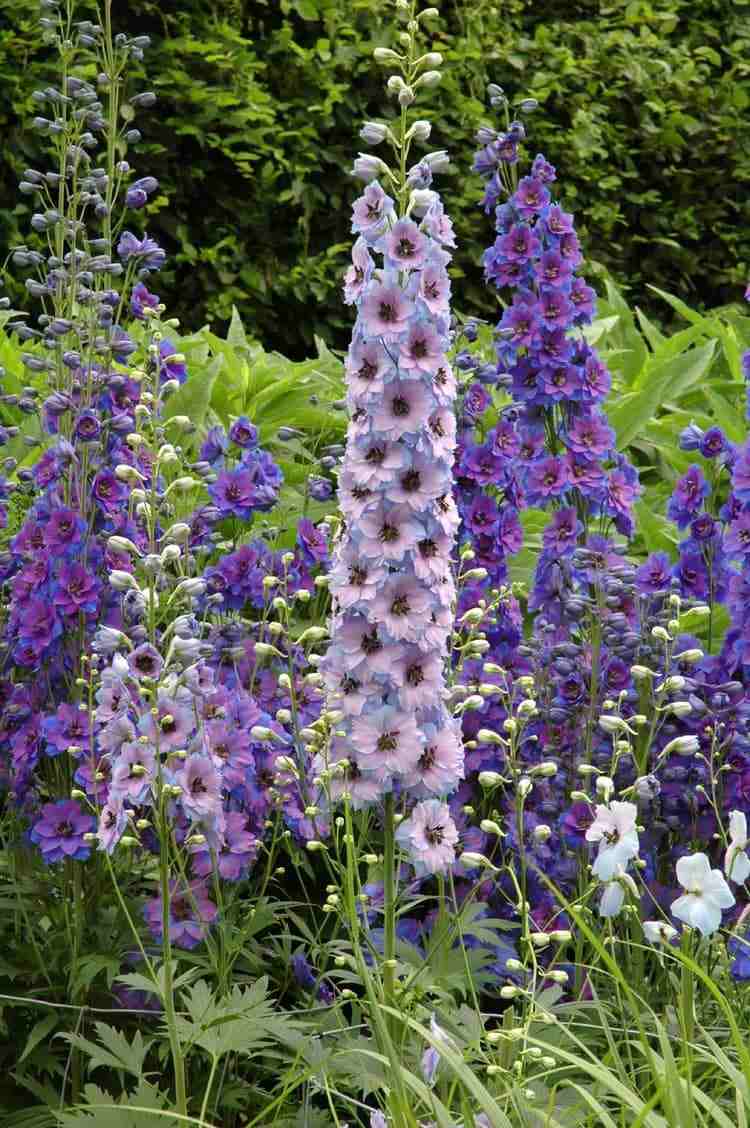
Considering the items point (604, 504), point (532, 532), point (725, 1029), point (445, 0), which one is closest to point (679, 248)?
point (445, 0)

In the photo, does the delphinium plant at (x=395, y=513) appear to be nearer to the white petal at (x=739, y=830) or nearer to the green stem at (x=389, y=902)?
the green stem at (x=389, y=902)

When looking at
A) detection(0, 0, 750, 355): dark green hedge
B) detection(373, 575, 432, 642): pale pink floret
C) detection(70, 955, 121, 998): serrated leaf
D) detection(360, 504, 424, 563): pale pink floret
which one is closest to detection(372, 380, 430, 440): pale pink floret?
detection(360, 504, 424, 563): pale pink floret

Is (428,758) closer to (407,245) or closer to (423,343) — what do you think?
(423,343)

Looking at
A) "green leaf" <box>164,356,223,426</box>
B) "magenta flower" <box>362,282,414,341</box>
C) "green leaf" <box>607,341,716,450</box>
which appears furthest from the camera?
"green leaf" <box>607,341,716,450</box>

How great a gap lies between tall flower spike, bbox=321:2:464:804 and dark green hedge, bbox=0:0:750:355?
3870 mm

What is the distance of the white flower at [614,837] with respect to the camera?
2223mm

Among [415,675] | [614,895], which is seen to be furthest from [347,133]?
[614,895]

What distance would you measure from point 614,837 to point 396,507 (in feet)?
2.02

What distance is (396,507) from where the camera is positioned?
2564mm

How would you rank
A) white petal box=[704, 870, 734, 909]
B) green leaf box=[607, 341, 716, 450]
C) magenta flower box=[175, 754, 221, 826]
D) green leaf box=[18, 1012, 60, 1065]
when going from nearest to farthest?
white petal box=[704, 870, 734, 909] < magenta flower box=[175, 754, 221, 826] < green leaf box=[18, 1012, 60, 1065] < green leaf box=[607, 341, 716, 450]

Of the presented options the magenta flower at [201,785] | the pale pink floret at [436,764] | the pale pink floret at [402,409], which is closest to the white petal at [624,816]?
the pale pink floret at [436,764]

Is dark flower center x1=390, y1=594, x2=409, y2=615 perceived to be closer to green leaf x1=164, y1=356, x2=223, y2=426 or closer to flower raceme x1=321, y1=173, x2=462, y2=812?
flower raceme x1=321, y1=173, x2=462, y2=812

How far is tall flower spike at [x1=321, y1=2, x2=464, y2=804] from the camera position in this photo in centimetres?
252

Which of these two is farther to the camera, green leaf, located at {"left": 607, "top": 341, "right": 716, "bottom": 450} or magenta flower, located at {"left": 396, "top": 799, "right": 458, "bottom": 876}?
green leaf, located at {"left": 607, "top": 341, "right": 716, "bottom": 450}
